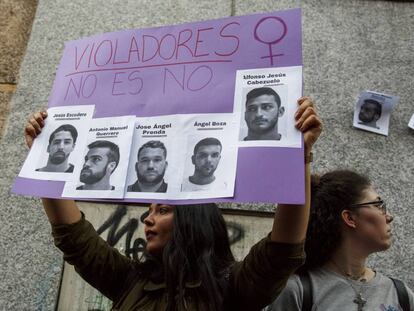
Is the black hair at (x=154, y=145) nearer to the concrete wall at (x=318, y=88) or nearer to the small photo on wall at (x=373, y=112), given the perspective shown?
the concrete wall at (x=318, y=88)

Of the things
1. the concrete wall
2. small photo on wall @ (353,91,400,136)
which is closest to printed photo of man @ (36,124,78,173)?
the concrete wall

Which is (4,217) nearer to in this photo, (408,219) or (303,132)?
(303,132)

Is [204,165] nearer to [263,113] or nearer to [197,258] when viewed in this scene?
[263,113]

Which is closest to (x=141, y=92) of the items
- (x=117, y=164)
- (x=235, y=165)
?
(x=117, y=164)

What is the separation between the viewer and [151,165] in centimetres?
145

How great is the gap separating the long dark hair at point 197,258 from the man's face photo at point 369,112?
139 cm

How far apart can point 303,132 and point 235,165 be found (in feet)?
0.69

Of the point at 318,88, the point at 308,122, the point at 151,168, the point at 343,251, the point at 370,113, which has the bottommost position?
the point at 343,251

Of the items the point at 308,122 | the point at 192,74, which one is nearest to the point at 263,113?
the point at 308,122

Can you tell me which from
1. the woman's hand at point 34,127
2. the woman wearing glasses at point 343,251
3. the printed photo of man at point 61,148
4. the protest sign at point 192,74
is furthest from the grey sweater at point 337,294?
the woman's hand at point 34,127

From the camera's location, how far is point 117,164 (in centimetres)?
149

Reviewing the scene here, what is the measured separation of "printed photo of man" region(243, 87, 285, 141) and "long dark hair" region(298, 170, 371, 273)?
703 millimetres

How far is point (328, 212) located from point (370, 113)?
3.65 feet

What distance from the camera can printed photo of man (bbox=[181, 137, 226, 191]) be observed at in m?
1.36
